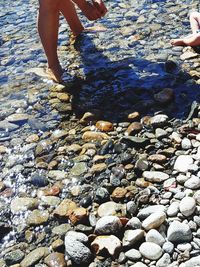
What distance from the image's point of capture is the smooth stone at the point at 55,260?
2693 mm

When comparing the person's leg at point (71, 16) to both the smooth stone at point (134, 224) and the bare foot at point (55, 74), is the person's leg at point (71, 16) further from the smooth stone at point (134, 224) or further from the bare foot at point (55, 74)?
the smooth stone at point (134, 224)

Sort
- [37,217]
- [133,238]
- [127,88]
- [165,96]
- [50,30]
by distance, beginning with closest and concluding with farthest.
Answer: [133,238], [37,217], [165,96], [127,88], [50,30]

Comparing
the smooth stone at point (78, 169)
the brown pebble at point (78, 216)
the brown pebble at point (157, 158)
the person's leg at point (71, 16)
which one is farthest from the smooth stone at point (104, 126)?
the person's leg at point (71, 16)

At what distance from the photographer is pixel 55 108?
14.2 feet

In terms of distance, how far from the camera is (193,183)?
→ 300cm

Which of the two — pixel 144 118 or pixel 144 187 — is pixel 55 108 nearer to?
pixel 144 118

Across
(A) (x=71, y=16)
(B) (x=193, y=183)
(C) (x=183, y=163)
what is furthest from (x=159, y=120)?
(A) (x=71, y=16)

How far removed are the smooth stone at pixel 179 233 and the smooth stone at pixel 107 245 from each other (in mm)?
311

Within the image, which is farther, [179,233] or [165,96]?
[165,96]

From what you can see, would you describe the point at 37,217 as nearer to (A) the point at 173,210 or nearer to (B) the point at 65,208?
(B) the point at 65,208

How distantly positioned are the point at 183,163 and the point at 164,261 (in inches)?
35.2

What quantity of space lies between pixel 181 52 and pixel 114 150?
173cm

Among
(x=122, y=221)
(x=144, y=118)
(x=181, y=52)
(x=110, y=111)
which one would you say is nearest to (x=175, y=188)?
(x=122, y=221)

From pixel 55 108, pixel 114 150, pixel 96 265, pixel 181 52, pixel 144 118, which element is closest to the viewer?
pixel 96 265
